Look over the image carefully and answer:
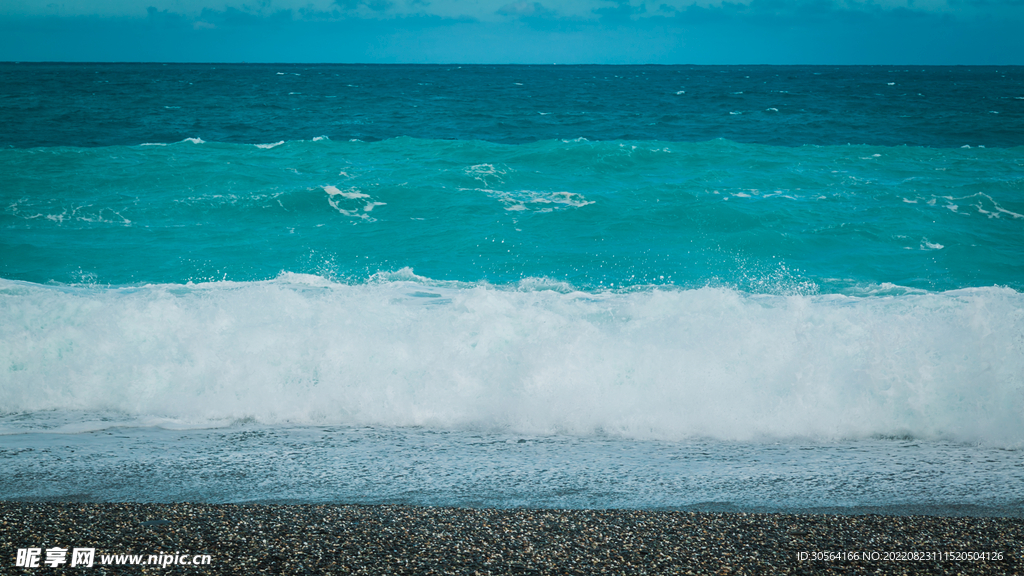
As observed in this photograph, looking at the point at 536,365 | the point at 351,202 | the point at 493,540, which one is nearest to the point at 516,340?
the point at 536,365

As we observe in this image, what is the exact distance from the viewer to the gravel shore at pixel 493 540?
2992mm

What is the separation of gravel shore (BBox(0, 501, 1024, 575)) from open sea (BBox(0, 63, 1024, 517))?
0.28 meters

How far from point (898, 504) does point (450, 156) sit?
13576mm

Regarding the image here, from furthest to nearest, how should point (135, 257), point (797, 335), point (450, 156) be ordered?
point (450, 156), point (135, 257), point (797, 335)

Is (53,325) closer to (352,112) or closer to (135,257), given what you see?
(135,257)

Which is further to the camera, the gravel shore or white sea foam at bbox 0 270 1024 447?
white sea foam at bbox 0 270 1024 447

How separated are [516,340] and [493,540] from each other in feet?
9.46

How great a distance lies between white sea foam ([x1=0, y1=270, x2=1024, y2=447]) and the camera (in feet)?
17.0

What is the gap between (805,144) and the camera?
1928cm

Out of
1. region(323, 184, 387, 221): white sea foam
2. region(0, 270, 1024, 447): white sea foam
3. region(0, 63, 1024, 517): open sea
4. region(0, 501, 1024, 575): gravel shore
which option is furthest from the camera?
region(323, 184, 387, 221): white sea foam

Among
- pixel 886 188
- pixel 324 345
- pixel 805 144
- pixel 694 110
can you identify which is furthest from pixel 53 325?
pixel 694 110

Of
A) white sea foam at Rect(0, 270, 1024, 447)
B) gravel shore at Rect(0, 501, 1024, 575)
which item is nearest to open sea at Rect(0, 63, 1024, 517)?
white sea foam at Rect(0, 270, 1024, 447)

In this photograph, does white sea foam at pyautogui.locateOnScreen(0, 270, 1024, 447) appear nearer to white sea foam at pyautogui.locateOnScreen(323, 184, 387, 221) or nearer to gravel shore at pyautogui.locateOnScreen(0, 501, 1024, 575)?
gravel shore at pyautogui.locateOnScreen(0, 501, 1024, 575)

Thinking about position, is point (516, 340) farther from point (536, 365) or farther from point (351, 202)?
point (351, 202)
